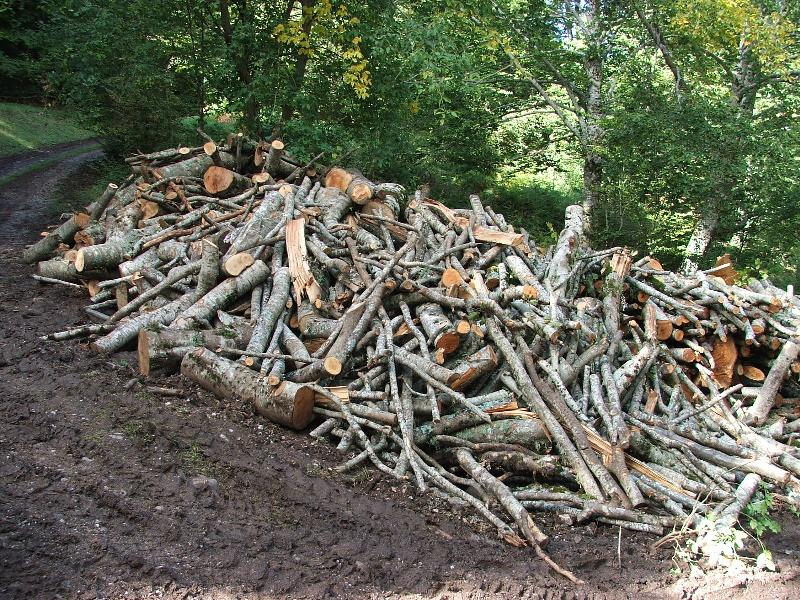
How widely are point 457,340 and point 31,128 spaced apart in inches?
806

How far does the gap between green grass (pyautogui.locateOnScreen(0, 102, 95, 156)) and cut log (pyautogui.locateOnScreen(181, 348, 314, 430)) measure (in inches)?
620

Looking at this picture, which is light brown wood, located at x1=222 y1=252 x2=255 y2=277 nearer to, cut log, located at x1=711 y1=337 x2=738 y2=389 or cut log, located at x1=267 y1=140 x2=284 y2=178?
cut log, located at x1=267 y1=140 x2=284 y2=178

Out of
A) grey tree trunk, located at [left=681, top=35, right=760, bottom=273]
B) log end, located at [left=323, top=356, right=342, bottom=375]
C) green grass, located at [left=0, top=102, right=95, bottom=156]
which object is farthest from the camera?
green grass, located at [left=0, top=102, right=95, bottom=156]

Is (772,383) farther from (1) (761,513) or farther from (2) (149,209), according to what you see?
(2) (149,209)

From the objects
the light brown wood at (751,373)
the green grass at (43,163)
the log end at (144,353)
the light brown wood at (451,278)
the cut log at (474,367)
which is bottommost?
the green grass at (43,163)

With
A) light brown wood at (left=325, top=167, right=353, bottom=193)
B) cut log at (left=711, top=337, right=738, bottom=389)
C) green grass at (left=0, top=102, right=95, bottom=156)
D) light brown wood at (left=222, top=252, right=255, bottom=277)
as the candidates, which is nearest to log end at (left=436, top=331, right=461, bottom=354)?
light brown wood at (left=222, top=252, right=255, bottom=277)

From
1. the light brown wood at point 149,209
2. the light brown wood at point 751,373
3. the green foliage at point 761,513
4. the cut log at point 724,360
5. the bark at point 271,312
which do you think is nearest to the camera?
the green foliage at point 761,513

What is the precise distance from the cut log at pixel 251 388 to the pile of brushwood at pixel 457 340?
2 cm

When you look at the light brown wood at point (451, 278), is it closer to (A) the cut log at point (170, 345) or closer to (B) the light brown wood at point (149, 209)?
(A) the cut log at point (170, 345)

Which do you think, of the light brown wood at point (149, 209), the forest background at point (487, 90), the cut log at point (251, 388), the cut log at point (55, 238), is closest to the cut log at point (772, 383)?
the cut log at point (251, 388)

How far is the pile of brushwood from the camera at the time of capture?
611cm

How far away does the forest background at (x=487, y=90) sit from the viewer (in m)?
12.9

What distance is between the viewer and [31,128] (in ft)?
70.2

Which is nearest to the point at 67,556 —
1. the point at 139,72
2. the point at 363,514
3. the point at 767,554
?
the point at 363,514
